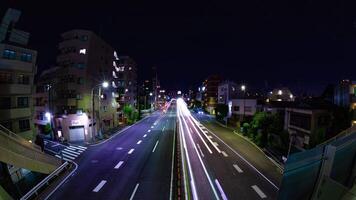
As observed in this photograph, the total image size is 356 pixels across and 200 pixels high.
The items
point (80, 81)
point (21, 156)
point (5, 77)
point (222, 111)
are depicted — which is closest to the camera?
point (21, 156)

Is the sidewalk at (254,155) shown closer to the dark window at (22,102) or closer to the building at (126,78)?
the dark window at (22,102)

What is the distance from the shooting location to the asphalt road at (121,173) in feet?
67.9

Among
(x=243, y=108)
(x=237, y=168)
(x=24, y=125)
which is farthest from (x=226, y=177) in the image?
(x=243, y=108)

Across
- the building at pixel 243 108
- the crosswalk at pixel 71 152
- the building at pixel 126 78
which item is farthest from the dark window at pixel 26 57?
the building at pixel 126 78

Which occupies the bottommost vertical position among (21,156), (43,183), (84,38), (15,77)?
(43,183)

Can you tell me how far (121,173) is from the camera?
1019 inches

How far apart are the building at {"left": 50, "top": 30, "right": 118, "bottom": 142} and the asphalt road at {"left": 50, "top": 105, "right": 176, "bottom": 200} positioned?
759 cm

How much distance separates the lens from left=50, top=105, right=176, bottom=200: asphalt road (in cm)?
2069

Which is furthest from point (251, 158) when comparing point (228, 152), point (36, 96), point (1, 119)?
point (36, 96)

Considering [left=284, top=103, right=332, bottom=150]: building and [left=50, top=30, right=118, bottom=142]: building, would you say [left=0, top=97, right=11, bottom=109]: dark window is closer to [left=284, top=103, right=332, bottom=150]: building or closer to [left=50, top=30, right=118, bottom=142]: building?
[left=50, top=30, right=118, bottom=142]: building

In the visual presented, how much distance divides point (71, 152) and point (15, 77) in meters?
11.1

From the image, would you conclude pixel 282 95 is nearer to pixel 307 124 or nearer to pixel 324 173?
pixel 307 124

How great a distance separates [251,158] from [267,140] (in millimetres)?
9352

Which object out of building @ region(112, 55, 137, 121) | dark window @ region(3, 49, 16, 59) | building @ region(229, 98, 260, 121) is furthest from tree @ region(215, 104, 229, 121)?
dark window @ region(3, 49, 16, 59)
